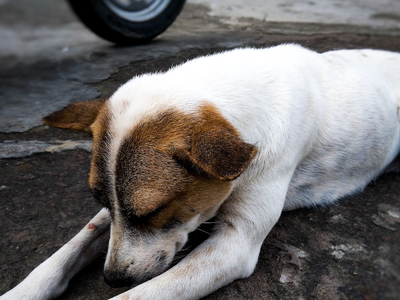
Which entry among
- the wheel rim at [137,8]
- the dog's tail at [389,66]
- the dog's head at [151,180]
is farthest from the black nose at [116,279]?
the wheel rim at [137,8]

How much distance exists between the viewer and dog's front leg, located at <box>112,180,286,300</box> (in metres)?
1.91

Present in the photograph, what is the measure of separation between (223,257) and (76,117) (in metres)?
1.09

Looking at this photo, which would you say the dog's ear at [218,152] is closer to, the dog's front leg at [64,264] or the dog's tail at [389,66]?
the dog's front leg at [64,264]

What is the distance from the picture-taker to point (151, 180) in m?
1.84

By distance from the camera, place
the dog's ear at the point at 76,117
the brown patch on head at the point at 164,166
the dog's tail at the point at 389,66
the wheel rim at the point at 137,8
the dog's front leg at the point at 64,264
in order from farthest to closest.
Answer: the wheel rim at the point at 137,8 → the dog's tail at the point at 389,66 → the dog's ear at the point at 76,117 → the dog's front leg at the point at 64,264 → the brown patch on head at the point at 164,166

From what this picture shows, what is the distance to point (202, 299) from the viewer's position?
2.00 metres

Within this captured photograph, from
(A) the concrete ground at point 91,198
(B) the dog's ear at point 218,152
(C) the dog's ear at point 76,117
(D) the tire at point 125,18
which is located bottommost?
(A) the concrete ground at point 91,198

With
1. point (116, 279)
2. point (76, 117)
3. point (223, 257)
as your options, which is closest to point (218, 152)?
point (223, 257)

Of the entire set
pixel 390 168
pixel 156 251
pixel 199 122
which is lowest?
pixel 390 168

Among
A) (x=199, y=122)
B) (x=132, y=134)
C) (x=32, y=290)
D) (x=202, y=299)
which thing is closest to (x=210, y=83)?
(x=199, y=122)

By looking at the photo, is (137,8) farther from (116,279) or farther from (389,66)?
(116,279)

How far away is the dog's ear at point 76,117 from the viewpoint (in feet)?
7.48

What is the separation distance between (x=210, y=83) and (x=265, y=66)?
0.43 meters

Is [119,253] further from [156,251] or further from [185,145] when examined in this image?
[185,145]
